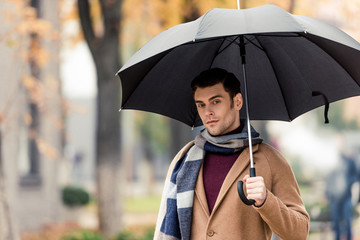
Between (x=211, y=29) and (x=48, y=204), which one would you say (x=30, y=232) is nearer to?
(x=48, y=204)

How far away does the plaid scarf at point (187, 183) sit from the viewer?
3.29m

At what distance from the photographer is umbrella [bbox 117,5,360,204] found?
350 centimetres

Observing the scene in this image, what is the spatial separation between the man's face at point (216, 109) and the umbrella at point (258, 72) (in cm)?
11

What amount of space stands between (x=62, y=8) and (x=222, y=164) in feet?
44.5

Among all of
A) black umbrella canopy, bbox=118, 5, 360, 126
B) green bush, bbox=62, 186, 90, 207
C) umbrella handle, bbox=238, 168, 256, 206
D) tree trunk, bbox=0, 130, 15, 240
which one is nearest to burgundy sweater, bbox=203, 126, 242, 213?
umbrella handle, bbox=238, 168, 256, 206

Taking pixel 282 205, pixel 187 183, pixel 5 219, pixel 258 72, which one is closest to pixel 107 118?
pixel 5 219

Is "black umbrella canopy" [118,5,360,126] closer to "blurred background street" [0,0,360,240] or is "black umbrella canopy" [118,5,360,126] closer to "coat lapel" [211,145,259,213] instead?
"coat lapel" [211,145,259,213]

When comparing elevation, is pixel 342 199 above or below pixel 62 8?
below

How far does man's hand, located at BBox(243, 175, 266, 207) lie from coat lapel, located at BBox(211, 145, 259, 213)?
237 mm

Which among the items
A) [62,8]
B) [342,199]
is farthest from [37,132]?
[342,199]

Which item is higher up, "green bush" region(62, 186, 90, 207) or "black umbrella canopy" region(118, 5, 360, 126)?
"black umbrella canopy" region(118, 5, 360, 126)

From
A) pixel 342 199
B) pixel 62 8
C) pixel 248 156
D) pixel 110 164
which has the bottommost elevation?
pixel 342 199

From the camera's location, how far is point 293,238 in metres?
3.15

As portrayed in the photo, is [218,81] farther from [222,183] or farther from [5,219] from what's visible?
[5,219]
